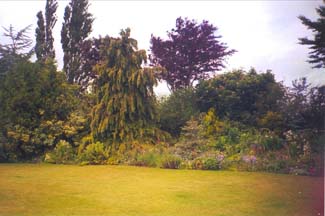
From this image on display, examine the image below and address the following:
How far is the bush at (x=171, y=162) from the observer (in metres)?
8.25

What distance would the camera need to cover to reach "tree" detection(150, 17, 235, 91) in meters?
16.0

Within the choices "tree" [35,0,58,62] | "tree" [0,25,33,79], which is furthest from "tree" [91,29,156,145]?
"tree" [35,0,58,62]

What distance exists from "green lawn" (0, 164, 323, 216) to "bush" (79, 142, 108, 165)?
53.1 inches

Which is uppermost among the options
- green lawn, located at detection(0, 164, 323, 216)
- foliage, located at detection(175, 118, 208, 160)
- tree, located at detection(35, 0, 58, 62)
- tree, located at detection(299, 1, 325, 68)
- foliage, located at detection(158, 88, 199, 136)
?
tree, located at detection(35, 0, 58, 62)

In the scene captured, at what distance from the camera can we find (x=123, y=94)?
32.1 ft

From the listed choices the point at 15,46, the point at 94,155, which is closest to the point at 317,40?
the point at 94,155

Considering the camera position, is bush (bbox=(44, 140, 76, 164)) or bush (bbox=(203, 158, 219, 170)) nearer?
bush (bbox=(203, 158, 219, 170))

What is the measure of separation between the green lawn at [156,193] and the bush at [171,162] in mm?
562

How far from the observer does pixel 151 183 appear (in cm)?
624

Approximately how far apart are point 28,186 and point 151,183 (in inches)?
90.2

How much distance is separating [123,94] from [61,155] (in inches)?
101

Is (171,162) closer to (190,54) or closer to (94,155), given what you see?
(94,155)

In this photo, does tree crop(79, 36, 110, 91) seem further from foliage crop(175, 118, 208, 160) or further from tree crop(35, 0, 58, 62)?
foliage crop(175, 118, 208, 160)

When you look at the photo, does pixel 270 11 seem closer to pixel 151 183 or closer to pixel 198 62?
pixel 151 183
